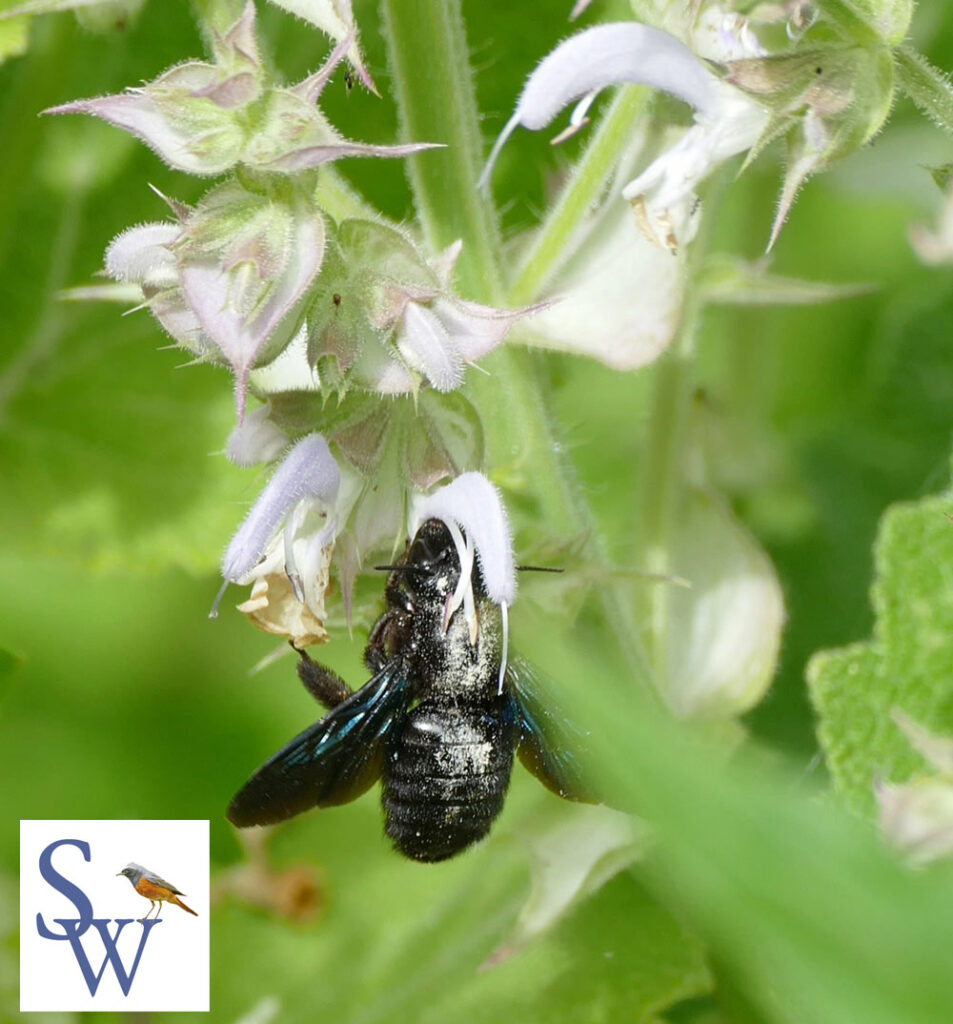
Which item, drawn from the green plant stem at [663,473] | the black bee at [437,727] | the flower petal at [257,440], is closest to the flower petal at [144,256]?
the flower petal at [257,440]

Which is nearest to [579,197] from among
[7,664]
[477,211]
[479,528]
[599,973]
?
[477,211]

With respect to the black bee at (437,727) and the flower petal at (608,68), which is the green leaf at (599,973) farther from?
the flower petal at (608,68)

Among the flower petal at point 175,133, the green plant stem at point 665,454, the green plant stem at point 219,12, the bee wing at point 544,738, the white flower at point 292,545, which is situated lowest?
the bee wing at point 544,738

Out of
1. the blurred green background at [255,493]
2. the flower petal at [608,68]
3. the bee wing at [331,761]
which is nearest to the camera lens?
the flower petal at [608,68]

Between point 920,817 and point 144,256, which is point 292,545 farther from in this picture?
point 920,817

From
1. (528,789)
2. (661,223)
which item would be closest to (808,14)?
(661,223)

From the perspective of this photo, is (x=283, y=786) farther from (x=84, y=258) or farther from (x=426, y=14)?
(x=84, y=258)
